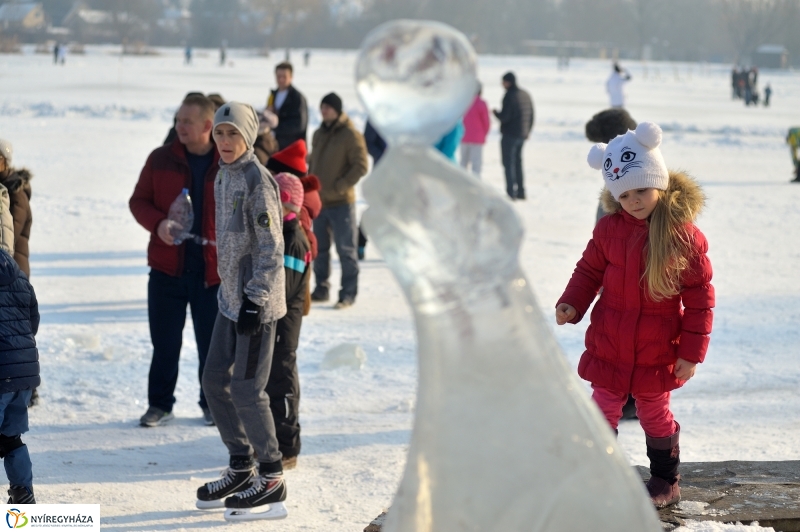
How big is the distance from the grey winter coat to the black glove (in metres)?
0.05

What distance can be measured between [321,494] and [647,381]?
1.56m

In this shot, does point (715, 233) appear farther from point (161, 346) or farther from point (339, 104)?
point (161, 346)

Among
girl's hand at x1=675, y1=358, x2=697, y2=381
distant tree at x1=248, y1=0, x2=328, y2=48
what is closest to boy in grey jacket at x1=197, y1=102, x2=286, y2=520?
girl's hand at x1=675, y1=358, x2=697, y2=381

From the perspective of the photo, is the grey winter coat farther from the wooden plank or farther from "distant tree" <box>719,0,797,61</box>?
"distant tree" <box>719,0,797,61</box>

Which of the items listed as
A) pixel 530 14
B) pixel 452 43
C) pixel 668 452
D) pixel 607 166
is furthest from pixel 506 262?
pixel 530 14

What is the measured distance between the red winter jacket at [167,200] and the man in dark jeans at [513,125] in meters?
8.12

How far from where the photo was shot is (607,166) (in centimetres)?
337

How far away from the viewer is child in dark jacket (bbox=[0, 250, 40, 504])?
358cm

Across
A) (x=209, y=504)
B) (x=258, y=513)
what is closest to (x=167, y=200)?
(x=209, y=504)

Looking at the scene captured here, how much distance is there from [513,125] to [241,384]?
938 centimetres

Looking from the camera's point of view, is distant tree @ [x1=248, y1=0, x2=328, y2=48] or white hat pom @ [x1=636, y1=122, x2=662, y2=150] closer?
white hat pom @ [x1=636, y1=122, x2=662, y2=150]

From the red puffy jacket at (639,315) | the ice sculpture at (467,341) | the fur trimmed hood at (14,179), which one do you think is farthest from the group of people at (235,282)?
the ice sculpture at (467,341)

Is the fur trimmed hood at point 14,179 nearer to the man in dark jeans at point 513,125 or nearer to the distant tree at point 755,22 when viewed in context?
the man in dark jeans at point 513,125

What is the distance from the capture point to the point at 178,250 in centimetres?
483
